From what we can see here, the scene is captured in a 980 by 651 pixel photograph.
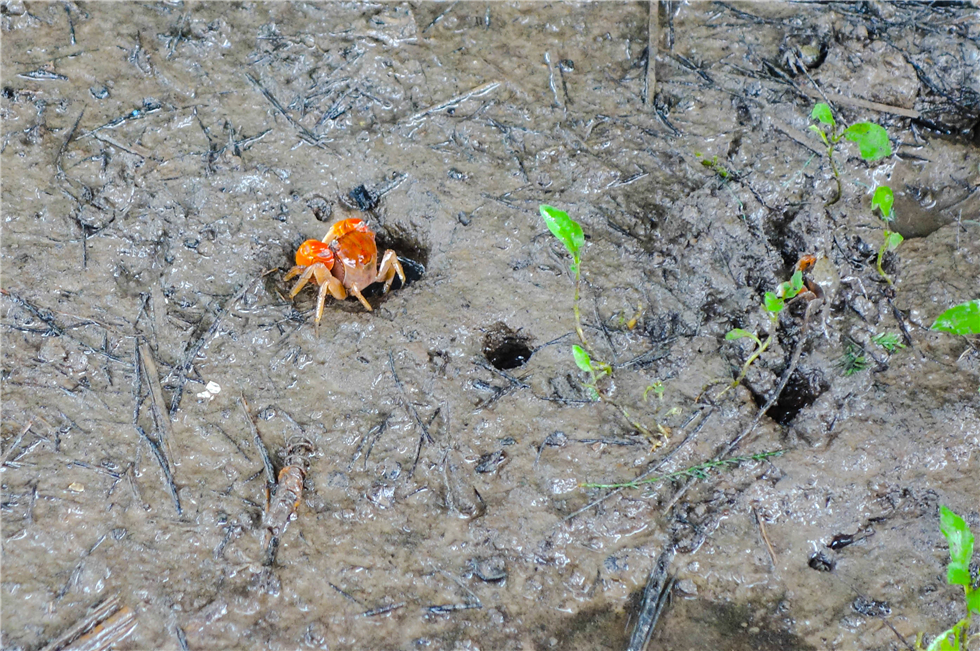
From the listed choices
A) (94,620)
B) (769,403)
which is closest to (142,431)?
(94,620)

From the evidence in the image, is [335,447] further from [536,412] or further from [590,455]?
[590,455]

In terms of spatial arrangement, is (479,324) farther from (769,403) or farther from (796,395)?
(796,395)

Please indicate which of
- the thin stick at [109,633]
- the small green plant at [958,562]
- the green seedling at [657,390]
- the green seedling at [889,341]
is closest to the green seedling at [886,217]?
the green seedling at [889,341]

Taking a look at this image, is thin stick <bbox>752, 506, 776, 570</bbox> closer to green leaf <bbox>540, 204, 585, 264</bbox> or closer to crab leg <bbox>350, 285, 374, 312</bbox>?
green leaf <bbox>540, 204, 585, 264</bbox>

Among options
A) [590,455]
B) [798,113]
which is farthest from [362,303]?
[798,113]

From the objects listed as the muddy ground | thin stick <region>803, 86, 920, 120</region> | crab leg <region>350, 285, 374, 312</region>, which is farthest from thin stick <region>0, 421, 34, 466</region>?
thin stick <region>803, 86, 920, 120</region>
